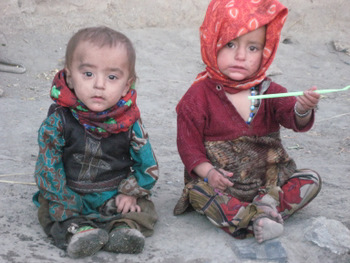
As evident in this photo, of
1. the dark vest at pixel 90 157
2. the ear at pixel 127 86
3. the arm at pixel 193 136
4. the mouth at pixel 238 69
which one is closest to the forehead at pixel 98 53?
the ear at pixel 127 86

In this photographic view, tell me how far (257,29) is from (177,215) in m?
1.15

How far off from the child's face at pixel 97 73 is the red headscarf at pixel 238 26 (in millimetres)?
538

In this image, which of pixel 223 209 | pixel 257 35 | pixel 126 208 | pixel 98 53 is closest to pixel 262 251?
pixel 223 209

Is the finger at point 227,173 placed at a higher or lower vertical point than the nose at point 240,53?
lower

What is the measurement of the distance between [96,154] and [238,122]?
2.65ft

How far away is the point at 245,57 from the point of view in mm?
3002

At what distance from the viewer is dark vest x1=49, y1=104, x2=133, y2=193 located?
9.37ft

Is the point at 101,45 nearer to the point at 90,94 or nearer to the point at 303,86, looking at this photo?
the point at 90,94

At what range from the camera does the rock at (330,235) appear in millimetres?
2688

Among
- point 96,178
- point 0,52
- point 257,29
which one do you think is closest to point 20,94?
point 0,52

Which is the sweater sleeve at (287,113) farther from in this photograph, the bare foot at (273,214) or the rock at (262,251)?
the rock at (262,251)

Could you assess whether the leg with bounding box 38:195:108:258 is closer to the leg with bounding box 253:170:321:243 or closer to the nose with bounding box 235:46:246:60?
the leg with bounding box 253:170:321:243

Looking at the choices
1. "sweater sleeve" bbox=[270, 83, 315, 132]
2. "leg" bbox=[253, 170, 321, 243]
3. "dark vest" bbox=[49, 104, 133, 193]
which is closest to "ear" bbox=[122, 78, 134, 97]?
"dark vest" bbox=[49, 104, 133, 193]

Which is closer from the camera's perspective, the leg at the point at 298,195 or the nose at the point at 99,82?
the nose at the point at 99,82
